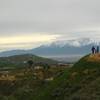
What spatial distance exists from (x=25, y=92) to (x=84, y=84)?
35.2m

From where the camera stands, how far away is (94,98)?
56656 mm

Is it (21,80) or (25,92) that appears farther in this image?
(21,80)

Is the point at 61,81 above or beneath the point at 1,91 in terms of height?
above

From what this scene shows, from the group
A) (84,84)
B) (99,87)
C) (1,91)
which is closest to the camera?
(99,87)

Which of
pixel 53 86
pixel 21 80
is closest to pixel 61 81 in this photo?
pixel 53 86

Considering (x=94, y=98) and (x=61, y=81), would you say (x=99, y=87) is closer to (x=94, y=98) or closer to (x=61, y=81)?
(x=94, y=98)

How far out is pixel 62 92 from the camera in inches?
2739

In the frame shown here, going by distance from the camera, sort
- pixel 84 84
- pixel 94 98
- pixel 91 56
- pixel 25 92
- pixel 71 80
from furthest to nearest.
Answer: pixel 25 92 → pixel 91 56 → pixel 71 80 → pixel 84 84 → pixel 94 98

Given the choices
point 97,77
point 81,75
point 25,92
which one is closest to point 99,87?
point 97,77

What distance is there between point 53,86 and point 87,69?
8.18 meters

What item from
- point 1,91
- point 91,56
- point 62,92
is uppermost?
point 91,56

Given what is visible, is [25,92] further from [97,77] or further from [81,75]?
[97,77]

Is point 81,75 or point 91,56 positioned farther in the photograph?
point 91,56

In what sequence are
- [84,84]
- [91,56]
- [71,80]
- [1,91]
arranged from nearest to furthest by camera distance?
[84,84] < [71,80] < [91,56] < [1,91]
